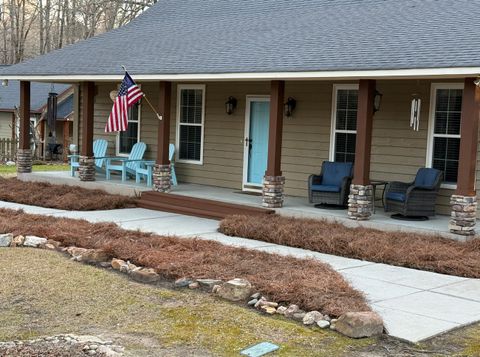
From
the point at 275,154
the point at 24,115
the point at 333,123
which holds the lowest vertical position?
the point at 275,154

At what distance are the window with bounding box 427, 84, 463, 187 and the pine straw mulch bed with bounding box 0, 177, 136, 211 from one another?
5.95 metres

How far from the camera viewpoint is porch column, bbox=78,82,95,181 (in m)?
15.0

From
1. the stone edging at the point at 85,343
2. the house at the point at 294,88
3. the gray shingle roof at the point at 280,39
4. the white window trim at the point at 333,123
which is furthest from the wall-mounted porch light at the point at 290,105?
the stone edging at the point at 85,343

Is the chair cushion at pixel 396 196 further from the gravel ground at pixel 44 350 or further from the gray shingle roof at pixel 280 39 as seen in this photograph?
the gravel ground at pixel 44 350

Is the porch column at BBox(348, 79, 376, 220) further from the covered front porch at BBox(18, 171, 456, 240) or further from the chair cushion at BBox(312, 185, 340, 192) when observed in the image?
the chair cushion at BBox(312, 185, 340, 192)

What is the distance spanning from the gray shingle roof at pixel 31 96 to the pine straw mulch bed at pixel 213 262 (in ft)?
65.7

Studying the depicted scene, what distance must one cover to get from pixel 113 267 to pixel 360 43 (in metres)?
5.79

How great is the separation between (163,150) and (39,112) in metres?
16.8

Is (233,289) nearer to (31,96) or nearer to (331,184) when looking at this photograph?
(331,184)

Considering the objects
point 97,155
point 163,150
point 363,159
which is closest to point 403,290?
point 363,159

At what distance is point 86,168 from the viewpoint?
1503 cm

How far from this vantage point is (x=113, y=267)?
7.87 metres

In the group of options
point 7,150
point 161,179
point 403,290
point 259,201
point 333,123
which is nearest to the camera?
point 403,290

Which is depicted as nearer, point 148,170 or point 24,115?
point 148,170
